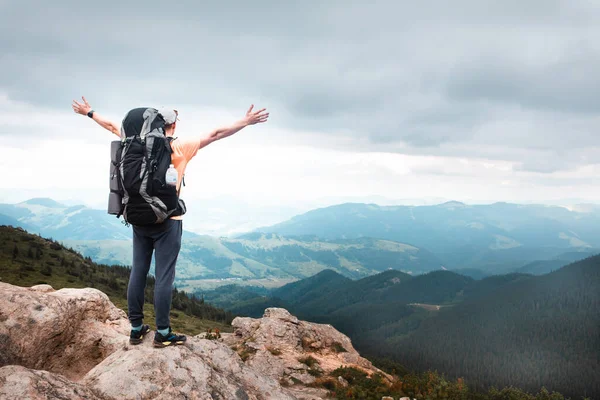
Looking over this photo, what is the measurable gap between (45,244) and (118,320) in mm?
139290

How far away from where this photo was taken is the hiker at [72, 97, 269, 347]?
8.80 m

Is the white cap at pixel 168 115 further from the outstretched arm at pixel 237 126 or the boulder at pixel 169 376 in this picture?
the boulder at pixel 169 376

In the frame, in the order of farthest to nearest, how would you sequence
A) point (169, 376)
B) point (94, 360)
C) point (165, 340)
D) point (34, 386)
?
point (94, 360)
point (165, 340)
point (169, 376)
point (34, 386)

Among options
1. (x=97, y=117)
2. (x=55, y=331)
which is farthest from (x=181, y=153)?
(x=55, y=331)

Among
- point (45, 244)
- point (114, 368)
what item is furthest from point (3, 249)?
point (114, 368)

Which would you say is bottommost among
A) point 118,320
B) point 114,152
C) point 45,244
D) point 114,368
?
point 45,244

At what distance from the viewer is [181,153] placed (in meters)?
8.89

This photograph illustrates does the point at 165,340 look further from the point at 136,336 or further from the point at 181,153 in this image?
the point at 181,153

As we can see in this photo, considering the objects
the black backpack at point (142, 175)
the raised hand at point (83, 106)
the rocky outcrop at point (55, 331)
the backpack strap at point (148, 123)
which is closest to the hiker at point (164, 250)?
the backpack strap at point (148, 123)

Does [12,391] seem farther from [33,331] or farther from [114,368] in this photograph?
[33,331]

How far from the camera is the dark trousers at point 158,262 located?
8773 mm

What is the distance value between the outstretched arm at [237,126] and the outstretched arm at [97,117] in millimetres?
2835

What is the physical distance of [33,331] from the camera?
9.63m

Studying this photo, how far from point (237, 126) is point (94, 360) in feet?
31.1
